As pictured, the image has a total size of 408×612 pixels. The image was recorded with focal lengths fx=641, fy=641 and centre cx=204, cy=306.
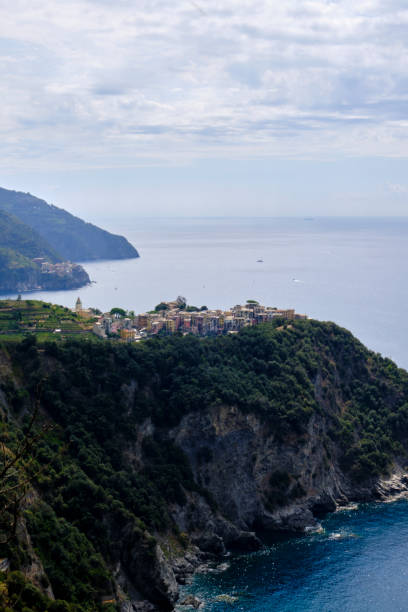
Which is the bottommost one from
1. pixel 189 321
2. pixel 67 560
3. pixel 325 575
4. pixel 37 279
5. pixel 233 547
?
pixel 325 575

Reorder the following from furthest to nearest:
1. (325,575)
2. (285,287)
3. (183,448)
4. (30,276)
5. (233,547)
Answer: (30,276) → (285,287) → (183,448) → (233,547) → (325,575)

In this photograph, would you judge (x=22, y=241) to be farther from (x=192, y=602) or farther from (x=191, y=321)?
(x=192, y=602)

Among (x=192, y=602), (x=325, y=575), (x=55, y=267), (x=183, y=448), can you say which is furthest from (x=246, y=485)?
(x=55, y=267)

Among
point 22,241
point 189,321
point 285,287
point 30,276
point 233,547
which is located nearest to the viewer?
point 233,547

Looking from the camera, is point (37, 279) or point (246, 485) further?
point (37, 279)

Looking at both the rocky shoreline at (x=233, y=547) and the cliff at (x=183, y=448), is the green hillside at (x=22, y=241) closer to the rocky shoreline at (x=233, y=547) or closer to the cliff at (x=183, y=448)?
the cliff at (x=183, y=448)

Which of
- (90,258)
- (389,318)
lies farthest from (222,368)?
(90,258)

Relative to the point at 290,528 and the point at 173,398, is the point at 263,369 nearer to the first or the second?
the point at 173,398

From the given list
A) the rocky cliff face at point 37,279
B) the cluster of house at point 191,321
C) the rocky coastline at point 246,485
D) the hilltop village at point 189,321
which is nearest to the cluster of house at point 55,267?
the rocky cliff face at point 37,279
